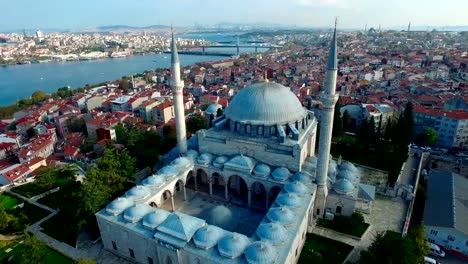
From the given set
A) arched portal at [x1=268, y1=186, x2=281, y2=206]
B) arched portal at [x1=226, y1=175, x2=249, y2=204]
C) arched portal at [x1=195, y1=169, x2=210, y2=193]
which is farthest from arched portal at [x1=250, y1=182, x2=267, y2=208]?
arched portal at [x1=195, y1=169, x2=210, y2=193]

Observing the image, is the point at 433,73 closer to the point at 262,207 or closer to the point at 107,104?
the point at 262,207

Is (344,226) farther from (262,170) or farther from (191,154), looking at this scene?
(191,154)

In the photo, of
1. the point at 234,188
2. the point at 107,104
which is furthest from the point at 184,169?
the point at 107,104

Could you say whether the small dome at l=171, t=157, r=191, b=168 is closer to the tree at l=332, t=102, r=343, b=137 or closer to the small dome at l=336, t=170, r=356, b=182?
the small dome at l=336, t=170, r=356, b=182

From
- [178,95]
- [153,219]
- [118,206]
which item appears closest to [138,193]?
[118,206]

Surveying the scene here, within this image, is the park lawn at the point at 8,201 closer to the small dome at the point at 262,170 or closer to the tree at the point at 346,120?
the small dome at the point at 262,170

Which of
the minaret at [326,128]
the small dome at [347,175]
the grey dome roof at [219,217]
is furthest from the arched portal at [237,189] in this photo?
the small dome at [347,175]
